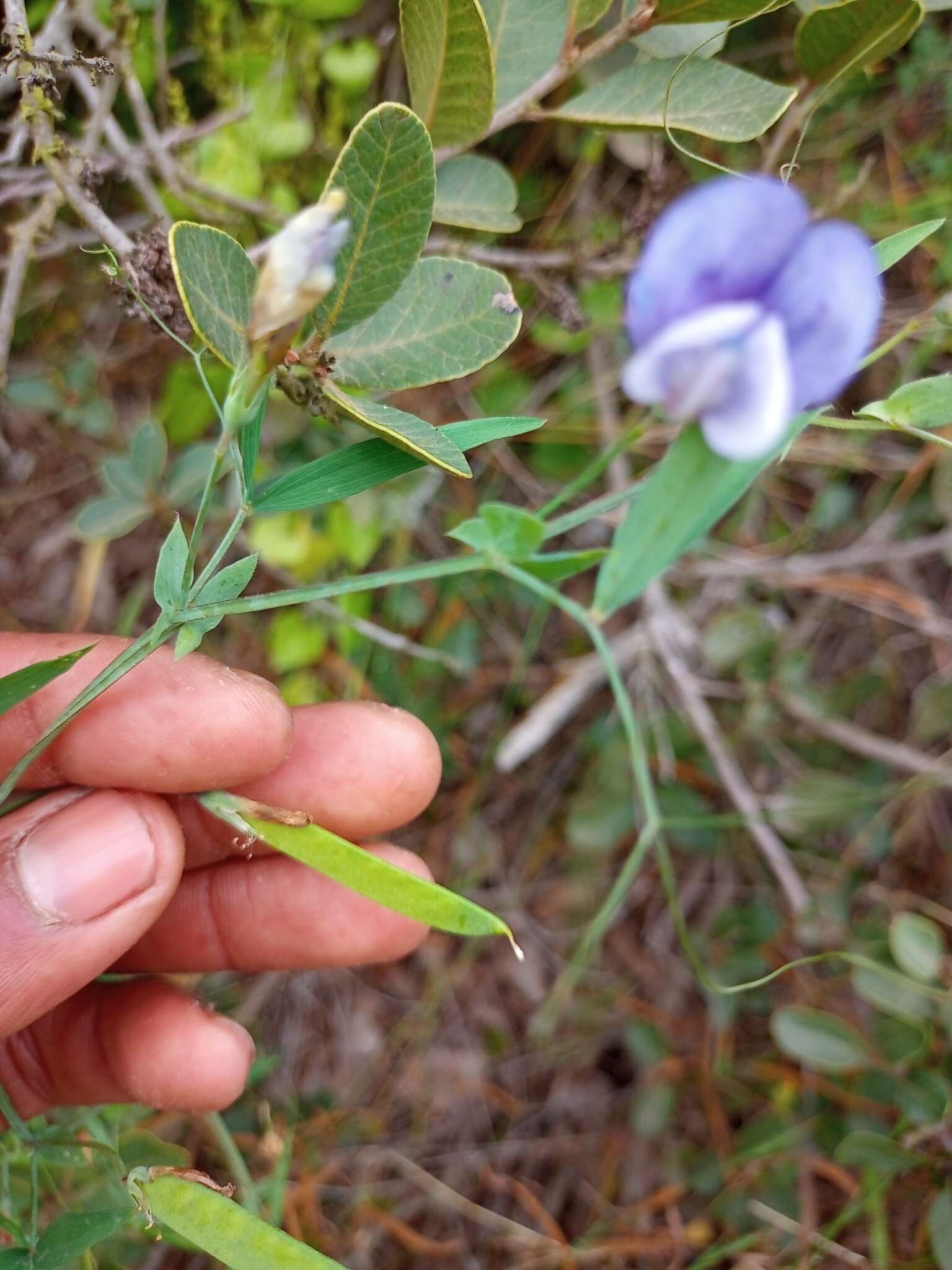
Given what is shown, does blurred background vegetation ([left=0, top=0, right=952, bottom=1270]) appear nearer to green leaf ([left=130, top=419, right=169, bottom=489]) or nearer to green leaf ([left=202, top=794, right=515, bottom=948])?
green leaf ([left=130, top=419, right=169, bottom=489])

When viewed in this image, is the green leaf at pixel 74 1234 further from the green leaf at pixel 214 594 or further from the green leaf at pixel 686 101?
the green leaf at pixel 686 101

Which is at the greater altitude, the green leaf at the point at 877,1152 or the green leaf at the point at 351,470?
the green leaf at the point at 351,470

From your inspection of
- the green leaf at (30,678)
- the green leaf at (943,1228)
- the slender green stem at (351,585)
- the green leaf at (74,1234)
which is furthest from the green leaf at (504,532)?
the green leaf at (943,1228)

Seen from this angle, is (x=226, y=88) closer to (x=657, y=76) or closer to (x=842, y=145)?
(x=657, y=76)

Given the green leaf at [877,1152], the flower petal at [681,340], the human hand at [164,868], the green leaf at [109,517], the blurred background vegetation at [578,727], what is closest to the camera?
the flower petal at [681,340]

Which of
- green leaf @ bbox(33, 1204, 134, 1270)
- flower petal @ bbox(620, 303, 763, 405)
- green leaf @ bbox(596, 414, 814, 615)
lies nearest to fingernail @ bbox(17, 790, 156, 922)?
green leaf @ bbox(33, 1204, 134, 1270)

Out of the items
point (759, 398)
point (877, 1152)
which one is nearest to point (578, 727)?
point (877, 1152)

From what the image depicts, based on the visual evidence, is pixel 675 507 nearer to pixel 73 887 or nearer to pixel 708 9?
pixel 708 9
